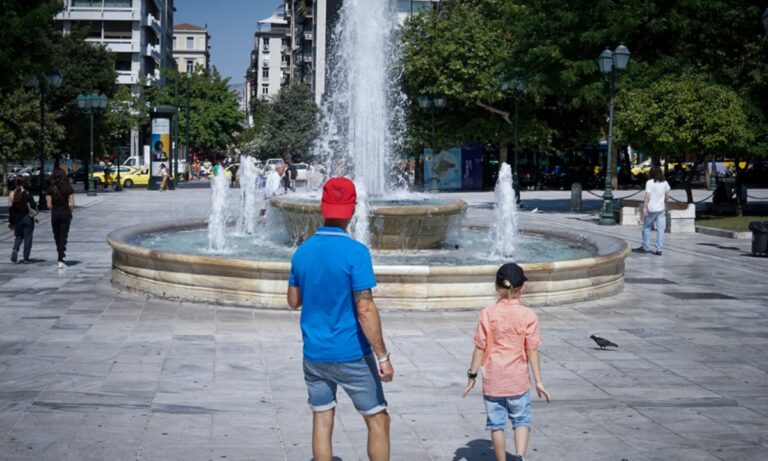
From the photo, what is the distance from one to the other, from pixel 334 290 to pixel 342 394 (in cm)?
282

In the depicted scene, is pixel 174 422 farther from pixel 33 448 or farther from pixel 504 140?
pixel 504 140

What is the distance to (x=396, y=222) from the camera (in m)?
15.4

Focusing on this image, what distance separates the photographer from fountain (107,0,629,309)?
11641 mm

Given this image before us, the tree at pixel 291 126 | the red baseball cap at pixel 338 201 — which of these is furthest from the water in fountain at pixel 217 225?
the tree at pixel 291 126

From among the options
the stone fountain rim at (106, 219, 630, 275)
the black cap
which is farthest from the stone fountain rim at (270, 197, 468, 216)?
the black cap

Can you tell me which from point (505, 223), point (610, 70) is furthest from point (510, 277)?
point (610, 70)

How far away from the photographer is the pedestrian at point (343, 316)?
487cm

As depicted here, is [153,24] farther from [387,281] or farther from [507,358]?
[507,358]

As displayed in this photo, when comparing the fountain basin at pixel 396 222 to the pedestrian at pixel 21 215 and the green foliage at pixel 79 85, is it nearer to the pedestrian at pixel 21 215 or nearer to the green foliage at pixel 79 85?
the pedestrian at pixel 21 215

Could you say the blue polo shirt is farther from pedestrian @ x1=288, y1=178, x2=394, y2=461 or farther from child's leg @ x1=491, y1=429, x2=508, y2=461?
child's leg @ x1=491, y1=429, x2=508, y2=461

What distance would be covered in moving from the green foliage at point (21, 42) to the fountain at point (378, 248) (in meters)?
6.85

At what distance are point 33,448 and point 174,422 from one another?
99 cm

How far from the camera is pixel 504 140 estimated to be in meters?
46.4

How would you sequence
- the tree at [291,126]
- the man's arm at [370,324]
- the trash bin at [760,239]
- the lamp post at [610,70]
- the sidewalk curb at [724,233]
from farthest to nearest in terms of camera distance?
1. the tree at [291,126]
2. the lamp post at [610,70]
3. the sidewalk curb at [724,233]
4. the trash bin at [760,239]
5. the man's arm at [370,324]
